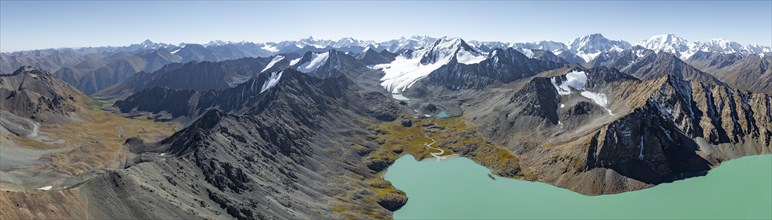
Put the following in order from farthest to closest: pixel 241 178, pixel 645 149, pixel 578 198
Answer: pixel 645 149 → pixel 578 198 → pixel 241 178

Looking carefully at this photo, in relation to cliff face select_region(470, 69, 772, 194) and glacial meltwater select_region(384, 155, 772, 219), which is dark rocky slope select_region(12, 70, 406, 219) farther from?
cliff face select_region(470, 69, 772, 194)

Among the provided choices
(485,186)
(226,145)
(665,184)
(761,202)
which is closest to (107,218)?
(226,145)

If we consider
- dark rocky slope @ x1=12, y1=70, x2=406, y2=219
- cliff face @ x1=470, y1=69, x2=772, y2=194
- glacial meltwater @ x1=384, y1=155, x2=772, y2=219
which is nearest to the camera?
dark rocky slope @ x1=12, y1=70, x2=406, y2=219

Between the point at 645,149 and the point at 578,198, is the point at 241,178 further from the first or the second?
the point at 645,149

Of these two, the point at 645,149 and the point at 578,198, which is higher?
the point at 645,149

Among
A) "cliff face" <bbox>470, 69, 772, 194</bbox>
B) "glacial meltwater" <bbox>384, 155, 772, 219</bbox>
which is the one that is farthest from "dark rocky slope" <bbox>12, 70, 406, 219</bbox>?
"cliff face" <bbox>470, 69, 772, 194</bbox>

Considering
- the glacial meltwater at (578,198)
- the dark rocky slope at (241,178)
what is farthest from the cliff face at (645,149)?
the dark rocky slope at (241,178)

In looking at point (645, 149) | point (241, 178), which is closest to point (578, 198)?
point (645, 149)

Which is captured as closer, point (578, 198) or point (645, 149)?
point (578, 198)
